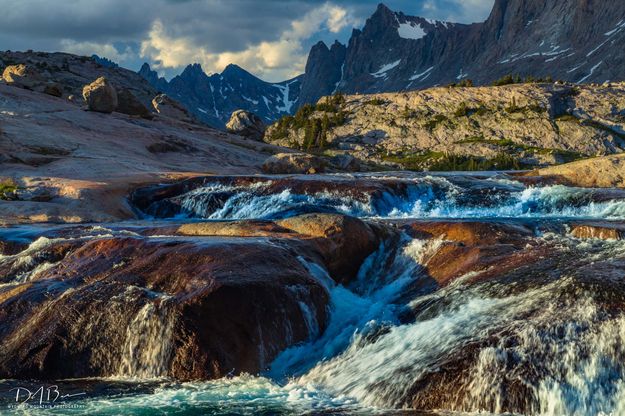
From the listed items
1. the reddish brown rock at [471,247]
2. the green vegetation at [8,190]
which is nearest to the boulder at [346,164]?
the green vegetation at [8,190]

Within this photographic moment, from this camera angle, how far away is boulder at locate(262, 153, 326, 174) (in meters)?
54.6

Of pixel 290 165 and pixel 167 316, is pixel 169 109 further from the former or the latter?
pixel 167 316

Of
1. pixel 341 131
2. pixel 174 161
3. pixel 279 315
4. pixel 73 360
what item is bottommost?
pixel 73 360

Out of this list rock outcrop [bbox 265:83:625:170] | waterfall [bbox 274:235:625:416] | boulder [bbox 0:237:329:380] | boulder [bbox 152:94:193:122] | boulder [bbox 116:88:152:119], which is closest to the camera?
waterfall [bbox 274:235:625:416]

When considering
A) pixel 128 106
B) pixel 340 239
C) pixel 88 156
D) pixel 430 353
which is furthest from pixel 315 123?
pixel 430 353

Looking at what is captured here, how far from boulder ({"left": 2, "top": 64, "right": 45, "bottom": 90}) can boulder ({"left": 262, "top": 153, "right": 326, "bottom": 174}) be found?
32881 millimetres

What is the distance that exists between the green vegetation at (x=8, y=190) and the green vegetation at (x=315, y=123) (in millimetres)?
99930

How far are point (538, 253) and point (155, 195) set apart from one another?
2592 centimetres

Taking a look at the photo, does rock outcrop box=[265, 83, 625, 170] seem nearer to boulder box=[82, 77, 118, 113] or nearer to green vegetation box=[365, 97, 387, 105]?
green vegetation box=[365, 97, 387, 105]

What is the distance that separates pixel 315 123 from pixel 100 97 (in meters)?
82.8

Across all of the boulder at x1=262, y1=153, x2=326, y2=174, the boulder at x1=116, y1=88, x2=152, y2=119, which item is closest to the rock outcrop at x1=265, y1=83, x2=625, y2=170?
the boulder at x1=116, y1=88, x2=152, y2=119

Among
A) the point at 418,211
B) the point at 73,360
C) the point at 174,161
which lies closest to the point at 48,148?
the point at 174,161

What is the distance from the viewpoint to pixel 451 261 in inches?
757

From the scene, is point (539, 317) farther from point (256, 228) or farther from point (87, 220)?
point (87, 220)
